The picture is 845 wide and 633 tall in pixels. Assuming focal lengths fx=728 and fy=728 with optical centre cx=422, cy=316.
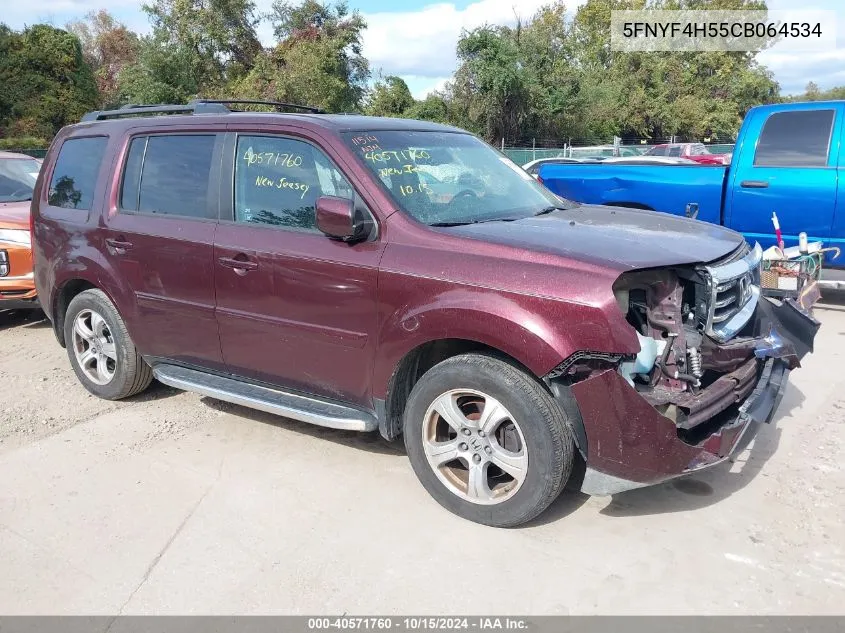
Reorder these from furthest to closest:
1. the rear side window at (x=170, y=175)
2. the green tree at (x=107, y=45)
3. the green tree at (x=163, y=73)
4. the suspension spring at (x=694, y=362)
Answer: the green tree at (x=107, y=45), the green tree at (x=163, y=73), the rear side window at (x=170, y=175), the suspension spring at (x=694, y=362)

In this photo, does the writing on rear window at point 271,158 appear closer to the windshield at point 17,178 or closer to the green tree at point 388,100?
the windshield at point 17,178

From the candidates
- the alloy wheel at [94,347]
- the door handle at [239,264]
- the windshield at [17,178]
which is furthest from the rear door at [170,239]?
the windshield at [17,178]

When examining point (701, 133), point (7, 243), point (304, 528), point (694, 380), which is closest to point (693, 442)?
point (694, 380)

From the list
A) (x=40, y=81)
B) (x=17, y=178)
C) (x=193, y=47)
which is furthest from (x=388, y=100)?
(x=17, y=178)

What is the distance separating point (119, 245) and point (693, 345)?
11.6ft

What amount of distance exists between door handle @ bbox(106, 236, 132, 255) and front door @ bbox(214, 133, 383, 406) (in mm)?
846

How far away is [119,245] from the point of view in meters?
4.71

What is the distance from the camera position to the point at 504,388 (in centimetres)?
323

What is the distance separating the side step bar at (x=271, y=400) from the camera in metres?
3.83

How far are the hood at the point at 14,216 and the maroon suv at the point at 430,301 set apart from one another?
2.67 meters

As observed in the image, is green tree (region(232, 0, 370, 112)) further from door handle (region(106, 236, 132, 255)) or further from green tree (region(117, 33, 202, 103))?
door handle (region(106, 236, 132, 255))

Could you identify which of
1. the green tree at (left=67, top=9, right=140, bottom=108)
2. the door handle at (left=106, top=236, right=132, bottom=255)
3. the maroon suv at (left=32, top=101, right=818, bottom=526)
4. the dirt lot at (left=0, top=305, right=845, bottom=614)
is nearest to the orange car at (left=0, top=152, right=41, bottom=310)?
the maroon suv at (left=32, top=101, right=818, bottom=526)
